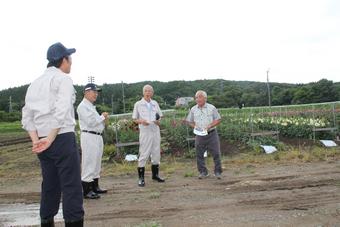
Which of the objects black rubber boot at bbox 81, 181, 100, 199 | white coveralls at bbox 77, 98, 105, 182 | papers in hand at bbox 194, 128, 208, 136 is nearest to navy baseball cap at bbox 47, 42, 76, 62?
white coveralls at bbox 77, 98, 105, 182

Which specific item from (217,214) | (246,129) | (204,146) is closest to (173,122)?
(246,129)

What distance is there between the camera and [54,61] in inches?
157

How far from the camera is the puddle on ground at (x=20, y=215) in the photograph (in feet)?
17.9

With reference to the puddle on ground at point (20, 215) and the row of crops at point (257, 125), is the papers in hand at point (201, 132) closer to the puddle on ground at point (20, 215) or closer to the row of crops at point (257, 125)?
the puddle on ground at point (20, 215)

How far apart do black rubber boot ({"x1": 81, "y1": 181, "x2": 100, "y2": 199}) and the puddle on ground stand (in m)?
0.73

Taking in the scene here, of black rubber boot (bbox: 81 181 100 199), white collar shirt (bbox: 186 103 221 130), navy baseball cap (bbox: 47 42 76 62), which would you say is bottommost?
black rubber boot (bbox: 81 181 100 199)

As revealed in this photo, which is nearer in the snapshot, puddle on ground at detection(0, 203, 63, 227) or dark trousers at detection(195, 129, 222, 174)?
puddle on ground at detection(0, 203, 63, 227)

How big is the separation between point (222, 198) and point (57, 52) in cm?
329

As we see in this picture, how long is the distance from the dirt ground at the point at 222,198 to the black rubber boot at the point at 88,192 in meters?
0.20

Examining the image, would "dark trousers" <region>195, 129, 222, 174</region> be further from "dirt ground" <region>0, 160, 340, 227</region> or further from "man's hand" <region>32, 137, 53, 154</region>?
"man's hand" <region>32, 137, 53, 154</region>

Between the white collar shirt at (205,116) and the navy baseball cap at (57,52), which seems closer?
the navy baseball cap at (57,52)

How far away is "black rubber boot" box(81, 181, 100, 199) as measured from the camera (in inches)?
273

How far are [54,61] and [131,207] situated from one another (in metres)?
2.62

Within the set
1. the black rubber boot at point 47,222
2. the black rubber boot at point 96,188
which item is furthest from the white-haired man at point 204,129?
the black rubber boot at point 47,222
